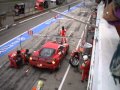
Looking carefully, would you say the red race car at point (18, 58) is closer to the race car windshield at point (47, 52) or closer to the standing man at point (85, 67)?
the race car windshield at point (47, 52)

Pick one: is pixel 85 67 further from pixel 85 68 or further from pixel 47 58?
pixel 47 58

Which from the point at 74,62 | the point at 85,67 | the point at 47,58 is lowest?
the point at 74,62

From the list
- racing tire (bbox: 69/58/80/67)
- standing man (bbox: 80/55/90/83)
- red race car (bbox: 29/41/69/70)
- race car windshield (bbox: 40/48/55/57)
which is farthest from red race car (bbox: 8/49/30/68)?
standing man (bbox: 80/55/90/83)

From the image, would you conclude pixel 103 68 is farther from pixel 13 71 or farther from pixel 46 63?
pixel 13 71

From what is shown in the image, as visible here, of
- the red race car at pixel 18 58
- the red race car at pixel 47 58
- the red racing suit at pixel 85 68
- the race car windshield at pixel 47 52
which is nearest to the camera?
the red racing suit at pixel 85 68

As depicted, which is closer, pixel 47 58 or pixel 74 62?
pixel 47 58

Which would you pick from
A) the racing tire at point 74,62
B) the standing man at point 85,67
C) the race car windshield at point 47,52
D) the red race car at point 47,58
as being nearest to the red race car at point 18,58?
the red race car at point 47,58

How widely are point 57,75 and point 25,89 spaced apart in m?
2.62

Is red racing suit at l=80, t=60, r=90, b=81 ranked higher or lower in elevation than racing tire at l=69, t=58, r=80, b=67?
higher

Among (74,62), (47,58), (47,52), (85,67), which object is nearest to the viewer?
(85,67)

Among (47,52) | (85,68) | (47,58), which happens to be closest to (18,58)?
(47,52)

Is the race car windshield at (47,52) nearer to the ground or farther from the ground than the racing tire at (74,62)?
farther from the ground

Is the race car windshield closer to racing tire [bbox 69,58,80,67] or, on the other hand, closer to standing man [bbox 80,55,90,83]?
racing tire [bbox 69,58,80,67]

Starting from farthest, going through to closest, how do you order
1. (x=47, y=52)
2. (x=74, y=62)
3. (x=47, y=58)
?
(x=74, y=62), (x=47, y=52), (x=47, y=58)
